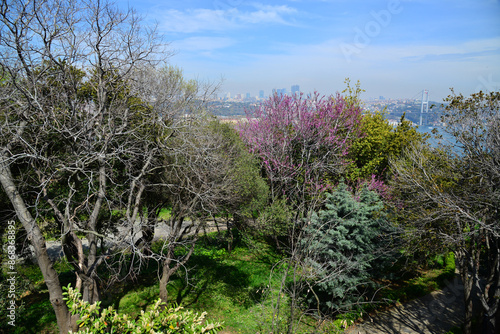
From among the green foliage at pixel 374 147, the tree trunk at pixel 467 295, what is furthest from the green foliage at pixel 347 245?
the green foliage at pixel 374 147

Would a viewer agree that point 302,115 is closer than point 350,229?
No

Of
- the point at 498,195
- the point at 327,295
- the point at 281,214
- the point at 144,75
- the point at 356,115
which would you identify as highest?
the point at 144,75

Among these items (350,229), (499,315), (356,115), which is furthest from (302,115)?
(499,315)

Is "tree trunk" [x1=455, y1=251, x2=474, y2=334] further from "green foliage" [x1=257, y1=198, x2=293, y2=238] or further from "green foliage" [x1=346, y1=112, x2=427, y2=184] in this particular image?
"green foliage" [x1=346, y1=112, x2=427, y2=184]

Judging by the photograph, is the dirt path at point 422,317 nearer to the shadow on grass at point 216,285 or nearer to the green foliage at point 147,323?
the shadow on grass at point 216,285

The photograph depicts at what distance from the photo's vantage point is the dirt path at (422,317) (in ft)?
25.5

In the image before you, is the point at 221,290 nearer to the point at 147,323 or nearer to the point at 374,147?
the point at 147,323

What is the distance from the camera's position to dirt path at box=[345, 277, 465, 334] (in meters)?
7.77

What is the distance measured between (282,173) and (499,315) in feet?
25.9

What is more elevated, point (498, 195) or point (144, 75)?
point (144, 75)

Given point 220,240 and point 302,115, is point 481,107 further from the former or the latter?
point 220,240

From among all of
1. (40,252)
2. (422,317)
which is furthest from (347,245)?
(40,252)

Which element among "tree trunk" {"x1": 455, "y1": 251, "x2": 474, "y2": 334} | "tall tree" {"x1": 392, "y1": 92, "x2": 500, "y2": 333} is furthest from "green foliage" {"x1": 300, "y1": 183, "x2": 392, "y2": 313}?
"tree trunk" {"x1": 455, "y1": 251, "x2": 474, "y2": 334}

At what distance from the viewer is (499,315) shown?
22.5ft
